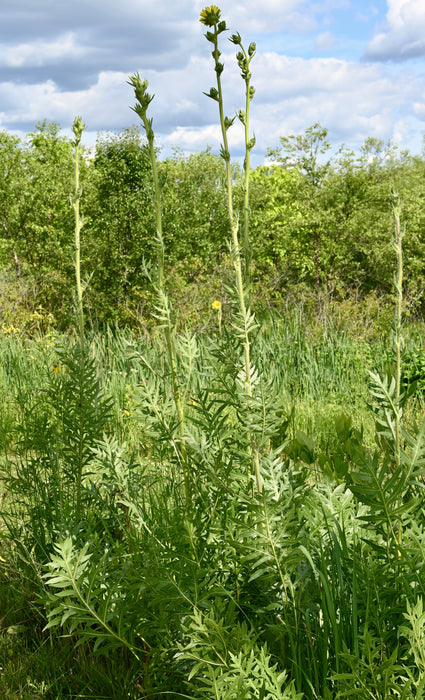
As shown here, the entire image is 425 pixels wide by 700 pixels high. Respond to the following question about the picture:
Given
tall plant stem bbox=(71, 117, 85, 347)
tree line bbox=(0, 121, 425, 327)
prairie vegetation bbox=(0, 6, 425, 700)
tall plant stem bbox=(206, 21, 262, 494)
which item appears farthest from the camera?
tree line bbox=(0, 121, 425, 327)

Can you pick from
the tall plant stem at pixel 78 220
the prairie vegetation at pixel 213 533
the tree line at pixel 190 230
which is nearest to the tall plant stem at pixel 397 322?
the prairie vegetation at pixel 213 533

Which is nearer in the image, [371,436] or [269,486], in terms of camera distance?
[269,486]

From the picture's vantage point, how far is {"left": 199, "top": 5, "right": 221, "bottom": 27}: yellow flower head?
1.47 meters

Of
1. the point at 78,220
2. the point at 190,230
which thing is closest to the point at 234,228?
the point at 78,220

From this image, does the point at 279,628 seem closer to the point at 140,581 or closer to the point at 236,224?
the point at 140,581

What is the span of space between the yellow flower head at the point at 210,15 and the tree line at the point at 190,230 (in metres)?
7.75

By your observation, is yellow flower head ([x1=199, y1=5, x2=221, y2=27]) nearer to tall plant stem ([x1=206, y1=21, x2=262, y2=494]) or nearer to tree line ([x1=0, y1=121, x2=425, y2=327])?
tall plant stem ([x1=206, y1=21, x2=262, y2=494])

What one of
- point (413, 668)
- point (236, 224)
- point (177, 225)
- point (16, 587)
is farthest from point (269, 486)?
point (177, 225)

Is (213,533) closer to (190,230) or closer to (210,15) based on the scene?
(210,15)

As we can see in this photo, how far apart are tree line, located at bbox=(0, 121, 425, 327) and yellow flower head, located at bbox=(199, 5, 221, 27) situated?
25.4 ft

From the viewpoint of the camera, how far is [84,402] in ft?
6.40

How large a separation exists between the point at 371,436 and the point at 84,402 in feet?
7.83

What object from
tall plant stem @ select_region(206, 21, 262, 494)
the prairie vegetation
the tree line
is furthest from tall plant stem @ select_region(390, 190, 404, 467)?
the tree line

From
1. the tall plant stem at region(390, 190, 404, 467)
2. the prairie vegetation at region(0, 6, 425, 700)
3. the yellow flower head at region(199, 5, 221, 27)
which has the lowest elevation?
the prairie vegetation at region(0, 6, 425, 700)
